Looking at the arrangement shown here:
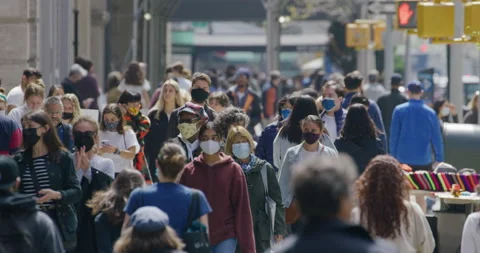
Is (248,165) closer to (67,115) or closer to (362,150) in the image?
(362,150)

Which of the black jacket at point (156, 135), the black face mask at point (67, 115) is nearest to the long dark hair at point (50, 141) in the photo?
the black face mask at point (67, 115)

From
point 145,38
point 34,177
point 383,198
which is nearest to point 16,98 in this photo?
point 34,177

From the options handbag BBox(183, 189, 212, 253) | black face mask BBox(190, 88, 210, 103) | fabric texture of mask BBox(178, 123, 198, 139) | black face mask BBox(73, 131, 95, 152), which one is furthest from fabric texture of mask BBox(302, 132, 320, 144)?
handbag BBox(183, 189, 212, 253)

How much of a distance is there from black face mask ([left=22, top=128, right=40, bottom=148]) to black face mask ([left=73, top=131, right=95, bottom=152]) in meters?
1.20

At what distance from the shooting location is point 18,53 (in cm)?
1855

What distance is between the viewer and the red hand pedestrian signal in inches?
957

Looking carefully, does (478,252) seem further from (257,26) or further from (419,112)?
(257,26)

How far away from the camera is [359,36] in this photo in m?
38.4

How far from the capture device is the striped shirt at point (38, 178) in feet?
32.8

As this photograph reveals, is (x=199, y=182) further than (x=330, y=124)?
No

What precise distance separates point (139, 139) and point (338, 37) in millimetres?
33481

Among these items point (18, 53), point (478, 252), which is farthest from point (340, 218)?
point (18, 53)

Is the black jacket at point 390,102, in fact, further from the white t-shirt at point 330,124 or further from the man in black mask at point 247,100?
the white t-shirt at point 330,124

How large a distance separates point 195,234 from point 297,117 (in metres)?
4.27
